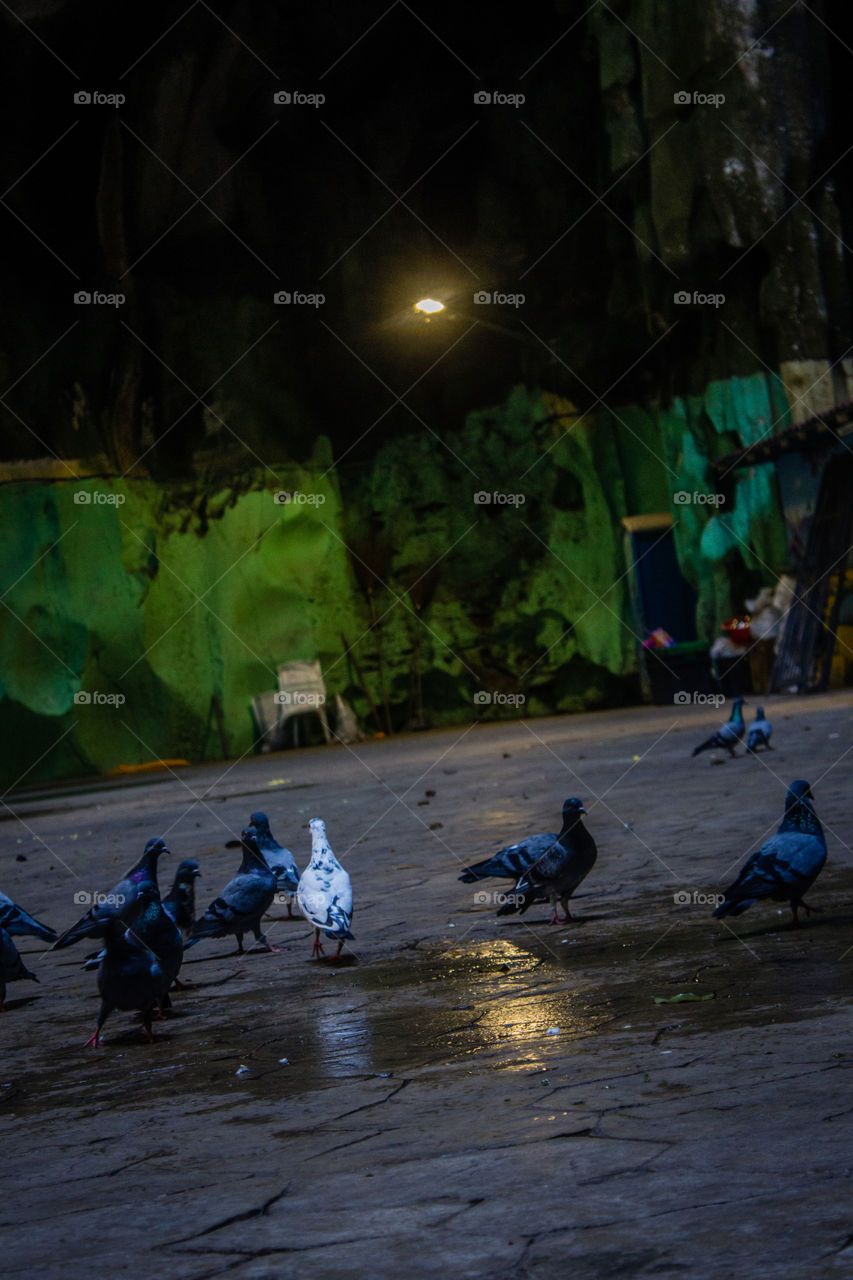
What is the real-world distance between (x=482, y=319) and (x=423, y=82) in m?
4.87

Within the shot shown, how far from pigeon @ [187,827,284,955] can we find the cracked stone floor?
166 mm

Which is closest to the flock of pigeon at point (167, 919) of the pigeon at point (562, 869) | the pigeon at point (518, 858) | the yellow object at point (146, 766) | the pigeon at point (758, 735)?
the pigeon at point (518, 858)

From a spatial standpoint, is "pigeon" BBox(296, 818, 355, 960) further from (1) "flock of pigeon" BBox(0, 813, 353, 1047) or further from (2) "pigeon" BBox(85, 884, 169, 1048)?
(2) "pigeon" BBox(85, 884, 169, 1048)

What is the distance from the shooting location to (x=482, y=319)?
26.2 m

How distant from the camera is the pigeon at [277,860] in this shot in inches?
243

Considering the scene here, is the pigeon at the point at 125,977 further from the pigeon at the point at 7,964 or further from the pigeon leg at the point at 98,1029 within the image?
the pigeon at the point at 7,964

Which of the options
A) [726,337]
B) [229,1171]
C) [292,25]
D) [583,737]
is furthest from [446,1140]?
[292,25]

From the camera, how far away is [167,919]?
451cm

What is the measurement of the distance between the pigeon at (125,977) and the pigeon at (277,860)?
1.84 meters

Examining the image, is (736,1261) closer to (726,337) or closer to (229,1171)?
(229,1171)

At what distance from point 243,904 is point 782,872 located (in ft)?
7.26

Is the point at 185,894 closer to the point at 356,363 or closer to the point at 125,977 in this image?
the point at 125,977

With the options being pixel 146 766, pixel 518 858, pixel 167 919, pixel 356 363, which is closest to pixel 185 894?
pixel 167 919

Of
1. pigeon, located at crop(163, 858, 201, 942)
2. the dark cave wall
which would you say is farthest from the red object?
pigeon, located at crop(163, 858, 201, 942)
